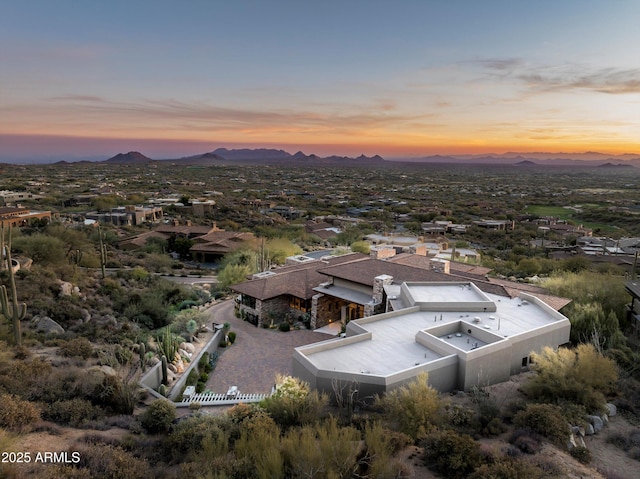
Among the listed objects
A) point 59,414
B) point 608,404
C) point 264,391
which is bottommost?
point 264,391

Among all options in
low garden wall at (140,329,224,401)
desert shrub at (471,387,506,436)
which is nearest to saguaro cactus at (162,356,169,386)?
low garden wall at (140,329,224,401)

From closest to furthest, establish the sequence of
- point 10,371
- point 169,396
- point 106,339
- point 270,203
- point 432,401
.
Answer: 1. point 432,401
2. point 10,371
3. point 169,396
4. point 106,339
5. point 270,203

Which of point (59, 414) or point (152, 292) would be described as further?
point (152, 292)

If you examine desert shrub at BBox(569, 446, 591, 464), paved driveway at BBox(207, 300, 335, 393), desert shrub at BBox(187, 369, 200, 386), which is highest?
desert shrub at BBox(569, 446, 591, 464)

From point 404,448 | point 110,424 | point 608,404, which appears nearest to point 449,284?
point 608,404

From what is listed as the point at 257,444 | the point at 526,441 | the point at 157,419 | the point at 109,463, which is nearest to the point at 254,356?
the point at 157,419

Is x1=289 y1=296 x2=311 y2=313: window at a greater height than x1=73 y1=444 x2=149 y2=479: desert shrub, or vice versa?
x1=73 y1=444 x2=149 y2=479: desert shrub

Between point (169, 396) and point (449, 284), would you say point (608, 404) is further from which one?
point (169, 396)

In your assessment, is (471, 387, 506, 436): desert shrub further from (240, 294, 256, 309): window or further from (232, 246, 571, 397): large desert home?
(240, 294, 256, 309): window
